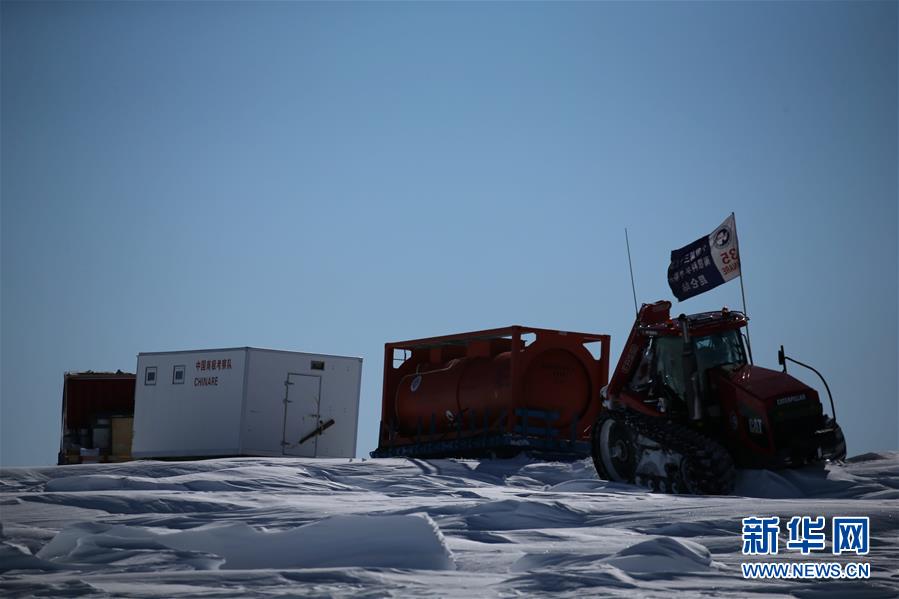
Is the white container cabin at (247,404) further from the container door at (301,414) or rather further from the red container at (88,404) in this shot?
the red container at (88,404)

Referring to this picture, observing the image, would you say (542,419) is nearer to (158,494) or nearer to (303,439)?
(303,439)

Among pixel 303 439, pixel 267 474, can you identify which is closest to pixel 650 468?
pixel 267 474

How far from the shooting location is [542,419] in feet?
67.3

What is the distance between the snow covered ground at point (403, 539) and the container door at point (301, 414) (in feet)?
42.0

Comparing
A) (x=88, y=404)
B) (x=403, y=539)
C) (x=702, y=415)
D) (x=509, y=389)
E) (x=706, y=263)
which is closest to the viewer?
(x=403, y=539)

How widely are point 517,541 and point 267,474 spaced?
6.39m

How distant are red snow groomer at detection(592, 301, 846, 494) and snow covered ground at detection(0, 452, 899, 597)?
0.39m

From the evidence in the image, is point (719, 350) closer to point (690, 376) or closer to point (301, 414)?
point (690, 376)

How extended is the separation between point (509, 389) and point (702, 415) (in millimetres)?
7163

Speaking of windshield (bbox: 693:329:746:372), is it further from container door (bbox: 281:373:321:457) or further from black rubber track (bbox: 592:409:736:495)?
container door (bbox: 281:373:321:457)

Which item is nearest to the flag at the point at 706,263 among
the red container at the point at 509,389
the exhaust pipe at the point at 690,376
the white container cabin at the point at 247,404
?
the exhaust pipe at the point at 690,376

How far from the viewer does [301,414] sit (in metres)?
26.1

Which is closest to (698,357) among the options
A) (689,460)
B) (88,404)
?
(689,460)

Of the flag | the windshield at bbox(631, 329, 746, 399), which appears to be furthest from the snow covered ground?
the flag
